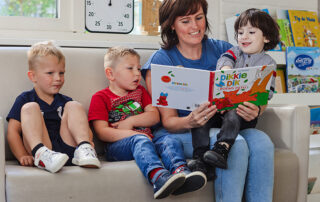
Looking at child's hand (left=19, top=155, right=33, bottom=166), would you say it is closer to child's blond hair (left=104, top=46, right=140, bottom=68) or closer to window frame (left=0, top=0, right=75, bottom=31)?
child's blond hair (left=104, top=46, right=140, bottom=68)

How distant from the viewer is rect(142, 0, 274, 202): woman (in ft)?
5.08

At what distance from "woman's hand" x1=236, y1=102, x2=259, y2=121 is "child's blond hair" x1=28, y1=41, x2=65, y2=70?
2.63 feet

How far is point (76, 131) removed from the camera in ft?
5.55

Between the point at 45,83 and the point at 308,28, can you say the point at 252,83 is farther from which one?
the point at 308,28

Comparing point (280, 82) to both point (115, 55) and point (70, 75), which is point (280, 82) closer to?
point (115, 55)

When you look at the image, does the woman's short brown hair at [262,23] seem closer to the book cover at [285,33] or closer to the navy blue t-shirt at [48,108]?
the navy blue t-shirt at [48,108]

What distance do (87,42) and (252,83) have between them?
1135 millimetres

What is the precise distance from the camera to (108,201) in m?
1.46

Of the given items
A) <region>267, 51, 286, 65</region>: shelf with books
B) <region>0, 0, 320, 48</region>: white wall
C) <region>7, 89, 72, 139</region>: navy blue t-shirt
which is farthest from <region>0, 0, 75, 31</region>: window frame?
<region>267, 51, 286, 65</region>: shelf with books

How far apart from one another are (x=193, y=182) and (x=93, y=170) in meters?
0.35

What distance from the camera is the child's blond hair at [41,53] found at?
1802 mm

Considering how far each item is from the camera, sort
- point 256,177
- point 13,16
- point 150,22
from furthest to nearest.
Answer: point 150,22, point 13,16, point 256,177

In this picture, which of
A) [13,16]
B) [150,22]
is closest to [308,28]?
[150,22]

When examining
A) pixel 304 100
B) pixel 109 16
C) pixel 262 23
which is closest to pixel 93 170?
pixel 262 23
